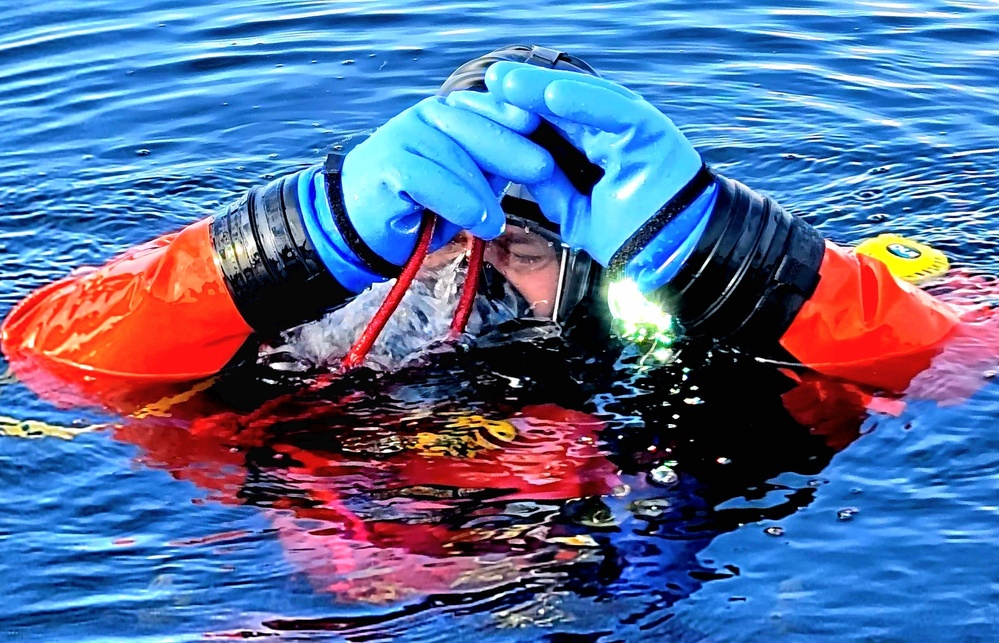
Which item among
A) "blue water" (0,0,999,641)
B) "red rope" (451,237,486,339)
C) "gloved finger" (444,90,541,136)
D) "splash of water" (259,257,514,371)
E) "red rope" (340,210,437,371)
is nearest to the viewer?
"blue water" (0,0,999,641)

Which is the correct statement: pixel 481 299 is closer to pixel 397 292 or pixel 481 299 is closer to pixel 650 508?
pixel 397 292

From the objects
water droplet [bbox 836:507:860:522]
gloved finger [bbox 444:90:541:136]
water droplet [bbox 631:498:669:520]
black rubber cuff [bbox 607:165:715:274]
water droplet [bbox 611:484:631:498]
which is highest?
gloved finger [bbox 444:90:541:136]

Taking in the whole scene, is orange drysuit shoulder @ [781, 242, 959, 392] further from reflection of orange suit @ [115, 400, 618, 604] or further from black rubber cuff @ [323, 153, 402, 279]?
black rubber cuff @ [323, 153, 402, 279]

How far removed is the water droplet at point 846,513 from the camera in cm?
279

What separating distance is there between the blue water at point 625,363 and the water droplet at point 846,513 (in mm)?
24

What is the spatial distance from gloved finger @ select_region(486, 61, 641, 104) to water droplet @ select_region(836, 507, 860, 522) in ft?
3.34

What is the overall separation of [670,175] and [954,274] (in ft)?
5.23

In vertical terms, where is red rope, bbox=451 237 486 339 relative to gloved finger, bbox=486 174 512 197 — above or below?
below

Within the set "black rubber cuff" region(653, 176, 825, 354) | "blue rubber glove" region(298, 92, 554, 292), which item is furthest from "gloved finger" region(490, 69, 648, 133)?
"black rubber cuff" region(653, 176, 825, 354)

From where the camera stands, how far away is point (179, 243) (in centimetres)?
312

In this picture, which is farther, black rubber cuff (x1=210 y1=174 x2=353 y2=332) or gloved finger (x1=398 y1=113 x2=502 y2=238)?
black rubber cuff (x1=210 y1=174 x2=353 y2=332)

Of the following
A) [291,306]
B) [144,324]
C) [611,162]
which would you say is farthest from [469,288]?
[144,324]

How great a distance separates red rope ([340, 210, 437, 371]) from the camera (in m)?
2.88

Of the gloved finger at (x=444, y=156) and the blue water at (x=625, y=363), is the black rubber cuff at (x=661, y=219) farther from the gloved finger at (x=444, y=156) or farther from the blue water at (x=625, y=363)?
the blue water at (x=625, y=363)
